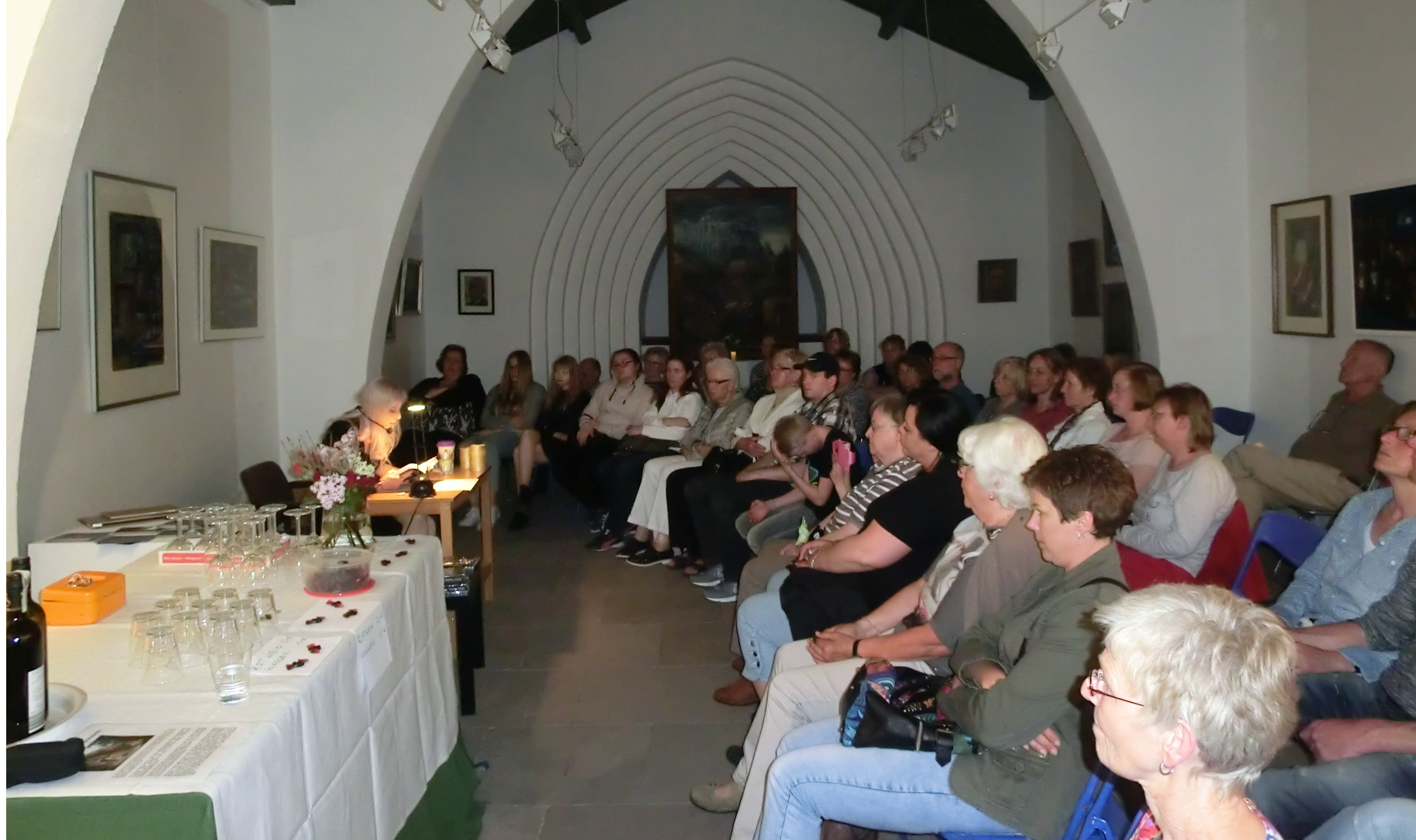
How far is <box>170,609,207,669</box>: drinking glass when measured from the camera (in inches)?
85.3

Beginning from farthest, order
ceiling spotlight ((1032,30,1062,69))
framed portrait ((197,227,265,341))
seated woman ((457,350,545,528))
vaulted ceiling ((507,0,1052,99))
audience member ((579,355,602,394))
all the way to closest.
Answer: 1. audience member ((579,355,602,394))
2. vaulted ceiling ((507,0,1052,99))
3. seated woman ((457,350,545,528))
4. framed portrait ((197,227,265,341))
5. ceiling spotlight ((1032,30,1062,69))

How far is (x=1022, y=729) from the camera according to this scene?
2.19 metres

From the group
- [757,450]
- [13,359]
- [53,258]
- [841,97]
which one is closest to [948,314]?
[841,97]

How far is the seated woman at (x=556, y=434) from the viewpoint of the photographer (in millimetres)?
8023

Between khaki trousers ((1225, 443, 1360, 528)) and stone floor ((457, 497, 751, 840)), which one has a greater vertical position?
khaki trousers ((1225, 443, 1360, 528))

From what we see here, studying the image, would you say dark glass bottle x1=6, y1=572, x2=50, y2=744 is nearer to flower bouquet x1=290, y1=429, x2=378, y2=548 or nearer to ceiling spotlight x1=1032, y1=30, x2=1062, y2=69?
flower bouquet x1=290, y1=429, x2=378, y2=548

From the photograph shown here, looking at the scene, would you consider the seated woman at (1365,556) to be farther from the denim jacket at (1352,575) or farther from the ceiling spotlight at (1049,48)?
the ceiling spotlight at (1049,48)

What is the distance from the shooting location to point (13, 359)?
1.86 meters

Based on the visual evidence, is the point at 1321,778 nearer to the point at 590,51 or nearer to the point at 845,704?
the point at 845,704

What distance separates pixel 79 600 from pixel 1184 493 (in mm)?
3138

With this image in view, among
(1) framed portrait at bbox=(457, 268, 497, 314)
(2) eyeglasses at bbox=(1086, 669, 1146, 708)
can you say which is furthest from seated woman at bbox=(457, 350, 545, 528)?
(2) eyeglasses at bbox=(1086, 669, 1146, 708)

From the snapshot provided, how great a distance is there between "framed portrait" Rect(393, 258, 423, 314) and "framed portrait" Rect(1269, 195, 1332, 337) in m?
5.91

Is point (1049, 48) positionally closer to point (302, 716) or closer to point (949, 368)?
point (949, 368)

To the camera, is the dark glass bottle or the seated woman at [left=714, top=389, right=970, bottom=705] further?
the seated woman at [left=714, top=389, right=970, bottom=705]
